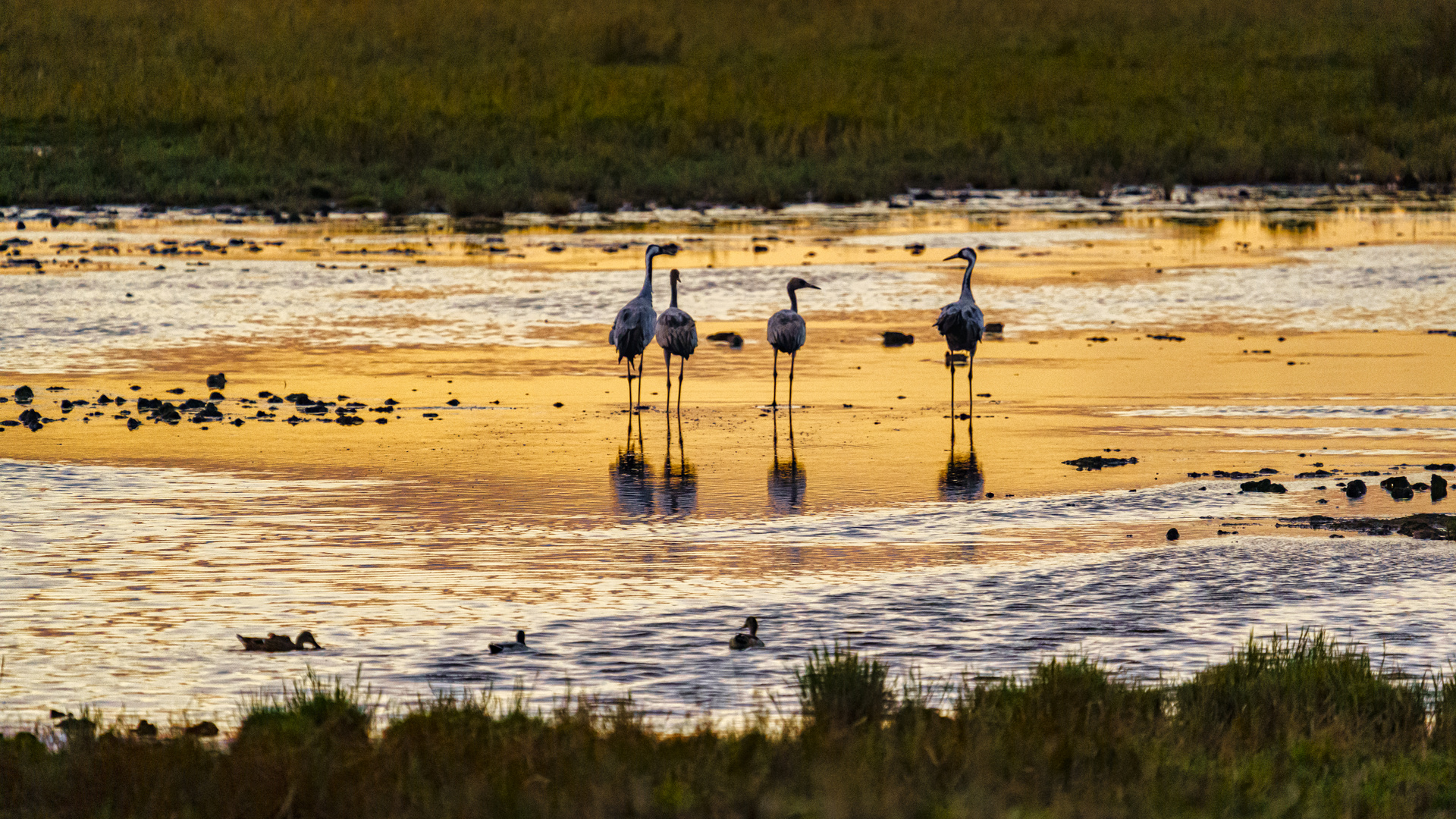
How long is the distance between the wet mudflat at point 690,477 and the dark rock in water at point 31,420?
0.38 metres

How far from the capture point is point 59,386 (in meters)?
20.9

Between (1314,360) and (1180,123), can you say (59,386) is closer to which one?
(1314,360)

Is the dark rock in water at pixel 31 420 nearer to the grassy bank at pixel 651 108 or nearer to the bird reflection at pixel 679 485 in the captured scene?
the bird reflection at pixel 679 485

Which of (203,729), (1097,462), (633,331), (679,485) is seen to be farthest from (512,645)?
(633,331)

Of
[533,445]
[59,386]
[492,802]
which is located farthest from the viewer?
[59,386]

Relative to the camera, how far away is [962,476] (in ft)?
51.6

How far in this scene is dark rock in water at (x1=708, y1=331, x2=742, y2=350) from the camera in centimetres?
2461

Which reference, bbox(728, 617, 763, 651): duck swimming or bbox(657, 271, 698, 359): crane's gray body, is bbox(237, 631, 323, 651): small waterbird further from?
bbox(657, 271, 698, 359): crane's gray body

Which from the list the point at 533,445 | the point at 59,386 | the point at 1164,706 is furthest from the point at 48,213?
the point at 1164,706

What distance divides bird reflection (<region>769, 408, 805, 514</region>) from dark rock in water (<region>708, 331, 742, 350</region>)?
728 cm

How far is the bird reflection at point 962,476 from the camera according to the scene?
590 inches

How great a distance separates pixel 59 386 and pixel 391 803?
48.4 feet

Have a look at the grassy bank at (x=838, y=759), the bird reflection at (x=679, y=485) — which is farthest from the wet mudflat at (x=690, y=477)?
the grassy bank at (x=838, y=759)

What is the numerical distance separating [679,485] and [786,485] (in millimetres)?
813
